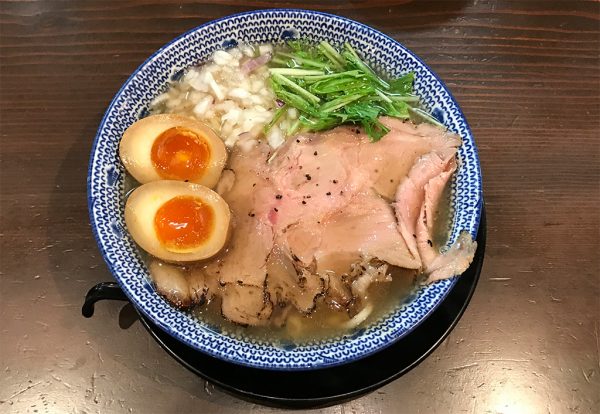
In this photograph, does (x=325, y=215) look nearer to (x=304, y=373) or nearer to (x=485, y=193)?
(x=304, y=373)

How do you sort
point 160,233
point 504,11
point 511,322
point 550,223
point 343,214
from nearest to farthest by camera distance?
point 160,233 < point 343,214 < point 511,322 < point 550,223 < point 504,11

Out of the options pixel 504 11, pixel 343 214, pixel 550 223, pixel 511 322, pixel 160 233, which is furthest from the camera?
pixel 504 11

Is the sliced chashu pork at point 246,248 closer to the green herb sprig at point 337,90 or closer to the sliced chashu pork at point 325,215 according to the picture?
the sliced chashu pork at point 325,215

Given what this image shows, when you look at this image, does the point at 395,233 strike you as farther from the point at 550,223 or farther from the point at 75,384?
the point at 75,384

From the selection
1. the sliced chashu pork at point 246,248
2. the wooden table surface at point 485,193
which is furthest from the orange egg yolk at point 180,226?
the wooden table surface at point 485,193

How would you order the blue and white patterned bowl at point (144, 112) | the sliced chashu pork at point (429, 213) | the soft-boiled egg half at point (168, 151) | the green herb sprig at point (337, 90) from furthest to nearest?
the green herb sprig at point (337, 90), the soft-boiled egg half at point (168, 151), the sliced chashu pork at point (429, 213), the blue and white patterned bowl at point (144, 112)

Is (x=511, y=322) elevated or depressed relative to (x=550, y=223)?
depressed

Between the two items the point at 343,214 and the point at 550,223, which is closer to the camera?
the point at 343,214

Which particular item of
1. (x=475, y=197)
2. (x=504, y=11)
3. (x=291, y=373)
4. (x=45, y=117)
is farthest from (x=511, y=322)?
(x=45, y=117)
